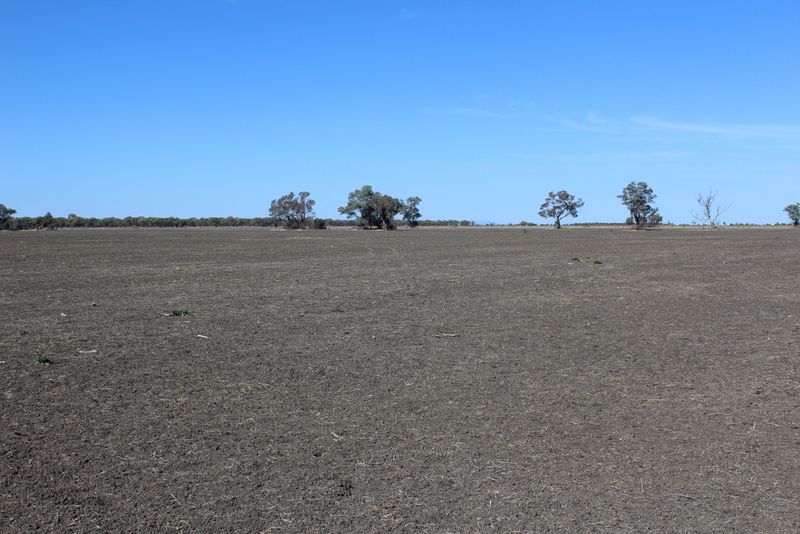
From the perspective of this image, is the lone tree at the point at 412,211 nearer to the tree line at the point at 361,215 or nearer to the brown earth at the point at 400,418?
the tree line at the point at 361,215

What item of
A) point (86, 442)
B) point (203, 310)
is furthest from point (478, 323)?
point (86, 442)

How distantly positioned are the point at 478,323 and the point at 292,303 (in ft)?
13.4

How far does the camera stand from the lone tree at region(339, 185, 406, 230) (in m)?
111

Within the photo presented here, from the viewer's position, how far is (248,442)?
516 centimetres

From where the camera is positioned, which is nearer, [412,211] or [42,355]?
[42,355]

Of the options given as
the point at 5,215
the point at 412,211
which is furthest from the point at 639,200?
the point at 5,215

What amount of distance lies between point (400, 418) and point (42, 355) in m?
4.65

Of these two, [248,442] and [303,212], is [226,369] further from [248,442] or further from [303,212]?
[303,212]

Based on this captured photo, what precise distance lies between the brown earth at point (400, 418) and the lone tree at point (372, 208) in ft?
323

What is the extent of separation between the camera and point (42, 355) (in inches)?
312

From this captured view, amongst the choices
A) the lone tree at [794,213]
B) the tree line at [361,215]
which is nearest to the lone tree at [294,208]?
the tree line at [361,215]

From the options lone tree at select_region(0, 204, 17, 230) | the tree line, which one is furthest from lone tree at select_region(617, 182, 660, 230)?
lone tree at select_region(0, 204, 17, 230)

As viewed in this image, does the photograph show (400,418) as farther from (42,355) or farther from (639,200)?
(639,200)

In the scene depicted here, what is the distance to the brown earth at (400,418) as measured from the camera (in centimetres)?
405
